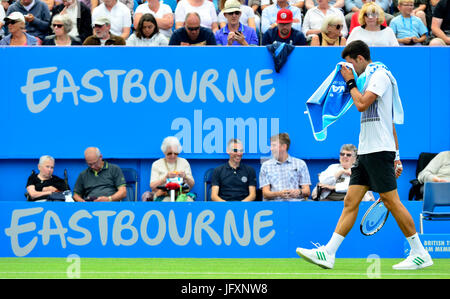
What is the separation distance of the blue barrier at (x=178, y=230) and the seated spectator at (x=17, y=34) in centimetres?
290

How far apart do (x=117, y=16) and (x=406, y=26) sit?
425 centimetres

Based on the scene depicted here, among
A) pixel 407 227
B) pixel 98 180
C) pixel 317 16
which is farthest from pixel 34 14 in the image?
pixel 407 227

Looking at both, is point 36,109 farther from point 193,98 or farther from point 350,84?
point 350,84

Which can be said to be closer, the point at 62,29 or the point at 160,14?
the point at 62,29

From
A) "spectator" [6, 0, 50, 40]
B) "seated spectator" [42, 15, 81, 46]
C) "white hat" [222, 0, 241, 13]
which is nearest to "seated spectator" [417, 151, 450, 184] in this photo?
"white hat" [222, 0, 241, 13]

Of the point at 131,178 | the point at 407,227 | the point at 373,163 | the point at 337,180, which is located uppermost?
the point at 131,178

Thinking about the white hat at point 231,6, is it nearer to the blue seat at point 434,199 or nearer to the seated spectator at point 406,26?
the seated spectator at point 406,26

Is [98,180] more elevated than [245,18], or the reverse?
[245,18]

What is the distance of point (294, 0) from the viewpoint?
44.6ft

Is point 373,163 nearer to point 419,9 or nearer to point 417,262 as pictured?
point 417,262

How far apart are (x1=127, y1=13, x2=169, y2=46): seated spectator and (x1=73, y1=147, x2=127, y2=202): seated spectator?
174cm

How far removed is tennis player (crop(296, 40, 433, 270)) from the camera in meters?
7.57

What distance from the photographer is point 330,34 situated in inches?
458
